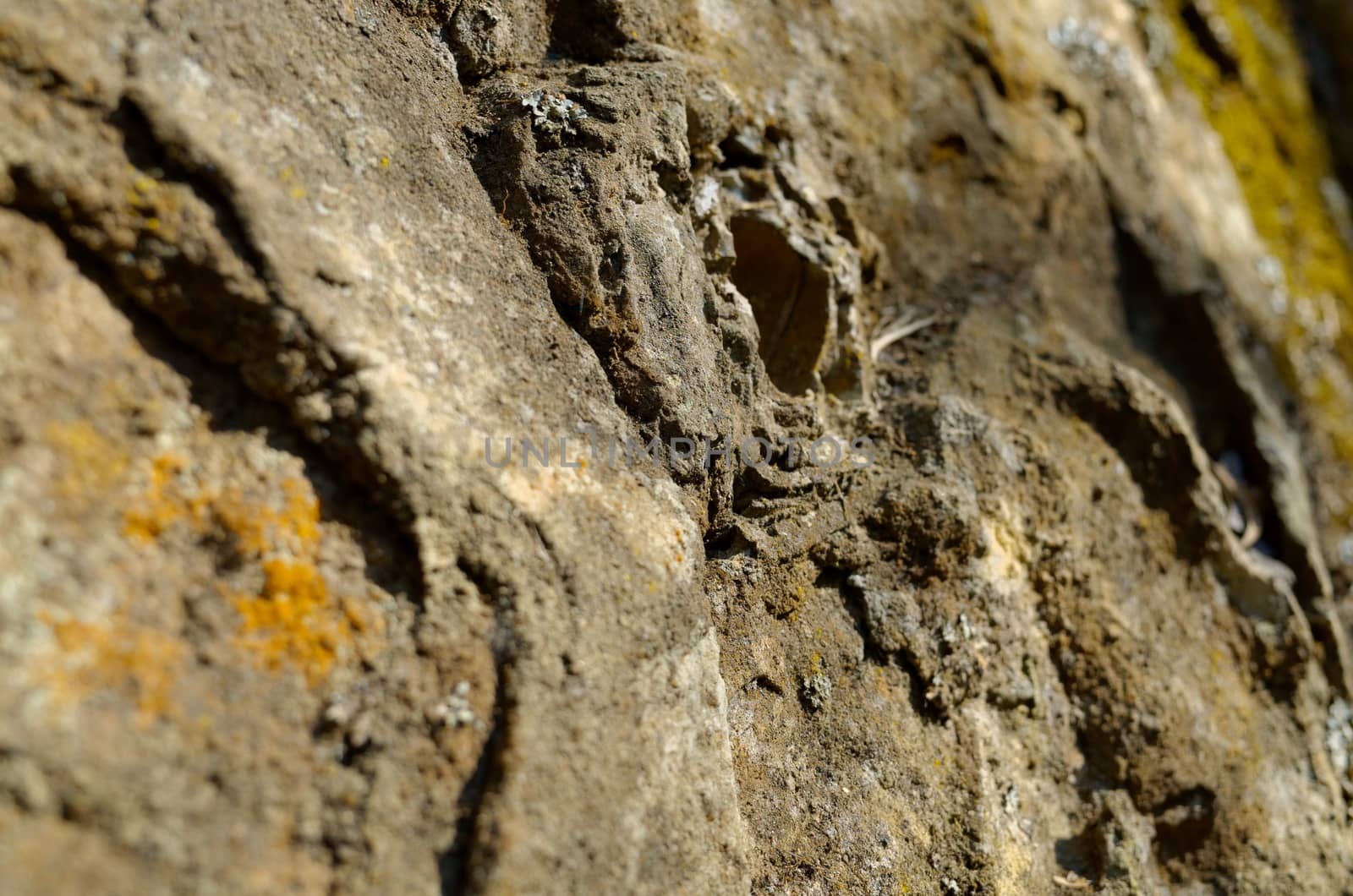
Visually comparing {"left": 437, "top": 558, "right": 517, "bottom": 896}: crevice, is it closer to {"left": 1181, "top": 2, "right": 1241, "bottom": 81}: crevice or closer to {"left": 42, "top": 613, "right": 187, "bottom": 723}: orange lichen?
{"left": 42, "top": 613, "right": 187, "bottom": 723}: orange lichen

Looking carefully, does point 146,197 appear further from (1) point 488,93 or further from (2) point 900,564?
(2) point 900,564

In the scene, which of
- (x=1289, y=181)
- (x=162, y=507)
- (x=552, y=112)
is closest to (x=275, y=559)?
(x=162, y=507)

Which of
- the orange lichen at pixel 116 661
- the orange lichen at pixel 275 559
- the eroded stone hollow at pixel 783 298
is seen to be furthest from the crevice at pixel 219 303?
the eroded stone hollow at pixel 783 298

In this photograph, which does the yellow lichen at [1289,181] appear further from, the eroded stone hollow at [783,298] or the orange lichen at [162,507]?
the orange lichen at [162,507]

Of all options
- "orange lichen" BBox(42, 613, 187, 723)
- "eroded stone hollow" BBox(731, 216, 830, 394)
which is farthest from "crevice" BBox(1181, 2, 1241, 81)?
"orange lichen" BBox(42, 613, 187, 723)

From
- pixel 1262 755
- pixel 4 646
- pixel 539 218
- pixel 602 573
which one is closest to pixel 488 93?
pixel 539 218

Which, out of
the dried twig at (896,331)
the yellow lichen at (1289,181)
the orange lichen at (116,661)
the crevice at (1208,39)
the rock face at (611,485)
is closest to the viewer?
the orange lichen at (116,661)
